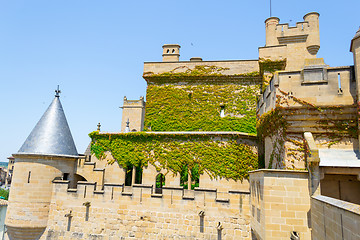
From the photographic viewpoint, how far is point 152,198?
1391cm

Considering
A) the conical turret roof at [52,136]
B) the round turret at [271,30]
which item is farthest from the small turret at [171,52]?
the conical turret roof at [52,136]

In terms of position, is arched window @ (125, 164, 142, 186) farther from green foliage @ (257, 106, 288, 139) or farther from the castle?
green foliage @ (257, 106, 288, 139)

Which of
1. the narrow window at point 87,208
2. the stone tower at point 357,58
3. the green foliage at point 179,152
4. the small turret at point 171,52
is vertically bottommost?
the narrow window at point 87,208

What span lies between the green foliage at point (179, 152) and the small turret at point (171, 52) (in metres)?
10.2

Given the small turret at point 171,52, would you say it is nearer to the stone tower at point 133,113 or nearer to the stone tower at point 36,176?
the stone tower at point 36,176

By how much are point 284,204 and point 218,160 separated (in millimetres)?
7684

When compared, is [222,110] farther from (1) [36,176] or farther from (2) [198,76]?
(1) [36,176]

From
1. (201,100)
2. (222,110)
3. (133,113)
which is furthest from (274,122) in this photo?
(133,113)

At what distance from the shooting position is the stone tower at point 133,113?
36938 mm

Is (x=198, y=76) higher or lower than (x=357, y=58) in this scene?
higher

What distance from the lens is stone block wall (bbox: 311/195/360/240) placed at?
5.11 m

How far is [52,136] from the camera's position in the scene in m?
16.6

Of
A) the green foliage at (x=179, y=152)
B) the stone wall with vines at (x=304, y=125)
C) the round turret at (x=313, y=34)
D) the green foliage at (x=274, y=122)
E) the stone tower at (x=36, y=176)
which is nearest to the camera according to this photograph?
the stone wall with vines at (x=304, y=125)

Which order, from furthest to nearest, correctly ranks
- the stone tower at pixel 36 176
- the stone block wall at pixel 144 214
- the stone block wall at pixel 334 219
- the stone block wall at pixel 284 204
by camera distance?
the stone tower at pixel 36 176 → the stone block wall at pixel 144 214 → the stone block wall at pixel 284 204 → the stone block wall at pixel 334 219
